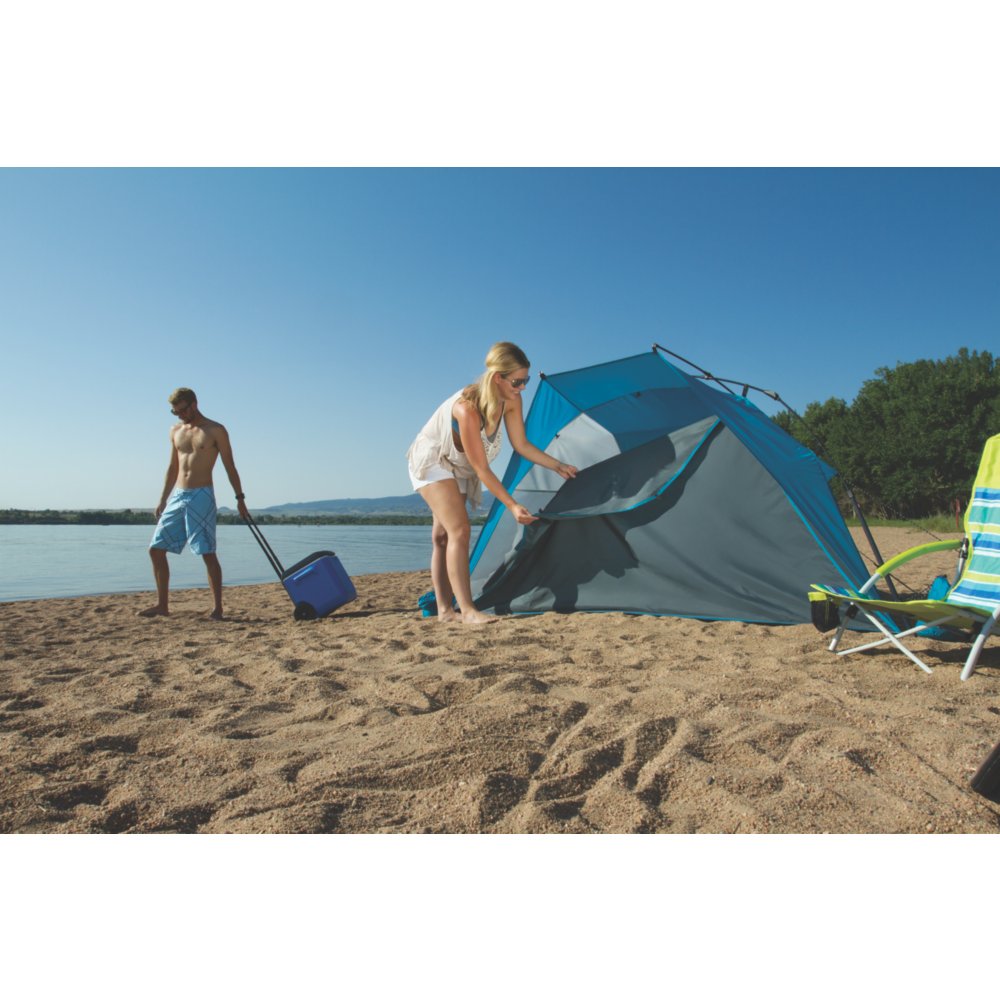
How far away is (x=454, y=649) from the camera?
3.28 m

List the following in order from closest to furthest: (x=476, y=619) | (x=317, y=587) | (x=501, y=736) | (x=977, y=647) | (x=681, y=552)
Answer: (x=501, y=736) < (x=977, y=647) < (x=476, y=619) < (x=681, y=552) < (x=317, y=587)

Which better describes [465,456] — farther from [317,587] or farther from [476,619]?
[317,587]

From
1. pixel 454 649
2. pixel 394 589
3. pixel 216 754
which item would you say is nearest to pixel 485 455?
pixel 454 649

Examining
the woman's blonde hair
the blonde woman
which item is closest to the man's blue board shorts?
the blonde woman

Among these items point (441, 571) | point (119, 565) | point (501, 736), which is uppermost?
point (441, 571)

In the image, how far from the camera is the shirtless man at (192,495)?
4.85m

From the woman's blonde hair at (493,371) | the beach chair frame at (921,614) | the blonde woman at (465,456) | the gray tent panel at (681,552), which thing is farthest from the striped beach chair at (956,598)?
the woman's blonde hair at (493,371)

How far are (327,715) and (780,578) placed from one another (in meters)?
2.74

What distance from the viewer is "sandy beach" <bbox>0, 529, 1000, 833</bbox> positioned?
165cm

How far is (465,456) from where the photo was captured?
4141 millimetres

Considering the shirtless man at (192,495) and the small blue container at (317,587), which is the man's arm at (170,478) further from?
the small blue container at (317,587)

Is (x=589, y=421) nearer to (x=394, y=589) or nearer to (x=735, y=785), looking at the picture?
(x=394, y=589)

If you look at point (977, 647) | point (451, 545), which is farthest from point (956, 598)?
point (451, 545)

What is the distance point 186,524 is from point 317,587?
1.05 meters
